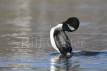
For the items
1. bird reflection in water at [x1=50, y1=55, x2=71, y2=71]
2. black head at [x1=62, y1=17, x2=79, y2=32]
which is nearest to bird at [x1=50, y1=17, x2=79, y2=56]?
black head at [x1=62, y1=17, x2=79, y2=32]

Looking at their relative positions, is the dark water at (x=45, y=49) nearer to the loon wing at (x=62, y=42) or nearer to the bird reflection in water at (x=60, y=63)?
the bird reflection in water at (x=60, y=63)

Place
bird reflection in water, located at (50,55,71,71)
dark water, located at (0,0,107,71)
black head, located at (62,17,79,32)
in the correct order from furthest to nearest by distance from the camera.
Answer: black head, located at (62,17,79,32), dark water, located at (0,0,107,71), bird reflection in water, located at (50,55,71,71)

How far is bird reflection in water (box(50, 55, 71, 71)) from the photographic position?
9.83 m

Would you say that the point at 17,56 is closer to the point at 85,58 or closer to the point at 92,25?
the point at 85,58

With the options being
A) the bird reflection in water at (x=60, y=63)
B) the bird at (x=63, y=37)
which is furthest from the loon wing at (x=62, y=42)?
the bird reflection in water at (x=60, y=63)

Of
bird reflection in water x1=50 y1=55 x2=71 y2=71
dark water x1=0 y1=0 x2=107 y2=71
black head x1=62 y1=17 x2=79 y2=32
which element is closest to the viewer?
bird reflection in water x1=50 y1=55 x2=71 y2=71

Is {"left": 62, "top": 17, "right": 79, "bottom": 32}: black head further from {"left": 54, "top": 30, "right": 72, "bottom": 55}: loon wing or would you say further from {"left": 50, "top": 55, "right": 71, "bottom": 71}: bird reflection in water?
→ {"left": 50, "top": 55, "right": 71, "bottom": 71}: bird reflection in water

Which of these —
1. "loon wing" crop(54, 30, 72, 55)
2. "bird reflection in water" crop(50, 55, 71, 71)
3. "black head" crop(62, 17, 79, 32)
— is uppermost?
"black head" crop(62, 17, 79, 32)

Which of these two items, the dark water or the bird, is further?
the bird

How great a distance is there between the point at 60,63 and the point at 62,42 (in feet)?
3.92

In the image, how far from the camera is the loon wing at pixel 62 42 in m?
11.6

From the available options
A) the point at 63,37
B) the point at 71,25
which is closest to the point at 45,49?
the point at 63,37

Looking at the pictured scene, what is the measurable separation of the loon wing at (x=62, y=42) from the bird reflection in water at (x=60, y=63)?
0.23 metres

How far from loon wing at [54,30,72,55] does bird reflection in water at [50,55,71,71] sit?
0.23 metres
